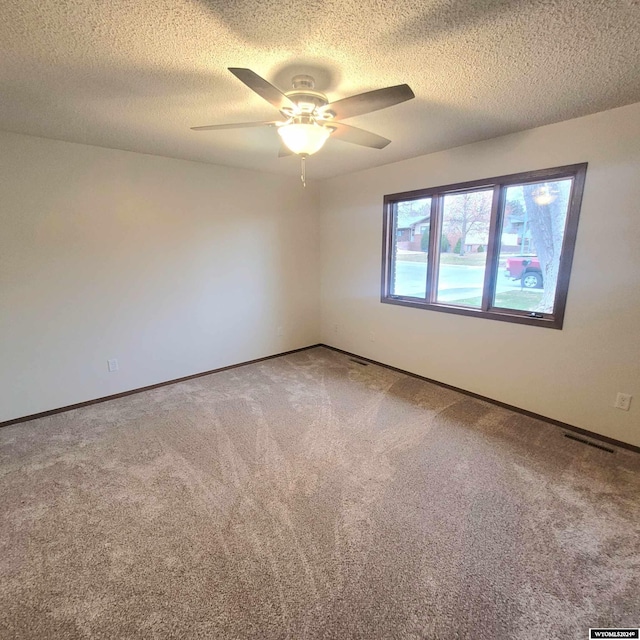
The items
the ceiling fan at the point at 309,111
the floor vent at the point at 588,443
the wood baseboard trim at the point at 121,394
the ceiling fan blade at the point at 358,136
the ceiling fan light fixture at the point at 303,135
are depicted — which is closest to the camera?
the ceiling fan at the point at 309,111

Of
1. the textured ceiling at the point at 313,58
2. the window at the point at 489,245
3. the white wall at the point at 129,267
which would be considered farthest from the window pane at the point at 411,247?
the white wall at the point at 129,267

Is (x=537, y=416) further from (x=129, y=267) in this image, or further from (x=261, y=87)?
(x=129, y=267)

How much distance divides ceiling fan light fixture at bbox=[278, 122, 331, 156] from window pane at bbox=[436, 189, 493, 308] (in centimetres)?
189

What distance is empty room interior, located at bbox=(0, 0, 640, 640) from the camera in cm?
136

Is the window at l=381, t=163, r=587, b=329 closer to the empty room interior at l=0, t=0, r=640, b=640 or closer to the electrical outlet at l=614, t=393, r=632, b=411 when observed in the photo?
the empty room interior at l=0, t=0, r=640, b=640

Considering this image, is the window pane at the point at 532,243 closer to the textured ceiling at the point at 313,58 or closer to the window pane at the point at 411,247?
the textured ceiling at the point at 313,58

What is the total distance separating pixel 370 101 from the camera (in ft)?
5.13

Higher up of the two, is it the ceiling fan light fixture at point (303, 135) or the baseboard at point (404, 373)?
the ceiling fan light fixture at point (303, 135)

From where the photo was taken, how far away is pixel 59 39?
4.63ft

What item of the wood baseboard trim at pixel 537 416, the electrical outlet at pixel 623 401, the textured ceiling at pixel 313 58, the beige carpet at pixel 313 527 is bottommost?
the beige carpet at pixel 313 527

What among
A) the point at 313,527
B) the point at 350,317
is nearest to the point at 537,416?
the point at 313,527

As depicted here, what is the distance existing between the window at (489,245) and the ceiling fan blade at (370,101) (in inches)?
67.4

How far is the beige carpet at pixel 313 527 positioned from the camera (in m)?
1.31

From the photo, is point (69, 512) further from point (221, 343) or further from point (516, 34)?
point (516, 34)
